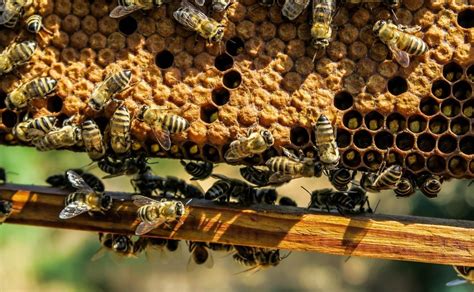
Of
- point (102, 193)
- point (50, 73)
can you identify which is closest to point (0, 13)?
point (50, 73)

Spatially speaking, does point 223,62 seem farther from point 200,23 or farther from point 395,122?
point 395,122

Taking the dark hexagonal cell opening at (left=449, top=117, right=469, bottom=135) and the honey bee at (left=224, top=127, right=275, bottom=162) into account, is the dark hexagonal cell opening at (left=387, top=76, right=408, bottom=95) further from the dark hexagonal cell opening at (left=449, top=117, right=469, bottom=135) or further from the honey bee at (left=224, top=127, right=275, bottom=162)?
the honey bee at (left=224, top=127, right=275, bottom=162)

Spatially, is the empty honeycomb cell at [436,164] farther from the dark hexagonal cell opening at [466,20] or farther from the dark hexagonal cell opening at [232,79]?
the dark hexagonal cell opening at [232,79]

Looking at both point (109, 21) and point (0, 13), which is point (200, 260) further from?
point (0, 13)

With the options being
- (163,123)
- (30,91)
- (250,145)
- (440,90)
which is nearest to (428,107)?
(440,90)

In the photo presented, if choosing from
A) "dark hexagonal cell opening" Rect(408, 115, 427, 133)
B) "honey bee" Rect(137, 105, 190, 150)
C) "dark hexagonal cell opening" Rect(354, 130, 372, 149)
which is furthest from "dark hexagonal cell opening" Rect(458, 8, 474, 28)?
"honey bee" Rect(137, 105, 190, 150)

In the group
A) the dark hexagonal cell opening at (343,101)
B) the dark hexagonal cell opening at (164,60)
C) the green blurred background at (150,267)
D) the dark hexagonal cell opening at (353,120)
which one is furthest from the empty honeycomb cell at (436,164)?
the green blurred background at (150,267)

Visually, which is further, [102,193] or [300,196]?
[300,196]
